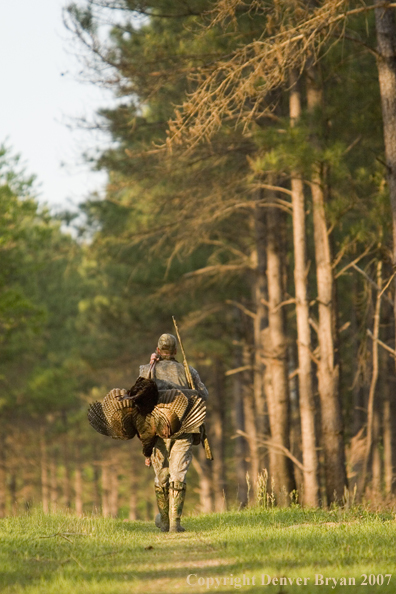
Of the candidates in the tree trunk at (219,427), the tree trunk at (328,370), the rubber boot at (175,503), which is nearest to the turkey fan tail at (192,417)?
the rubber boot at (175,503)

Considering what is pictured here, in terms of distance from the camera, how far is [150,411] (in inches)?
352

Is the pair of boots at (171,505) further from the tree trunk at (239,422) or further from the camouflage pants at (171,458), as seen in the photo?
the tree trunk at (239,422)

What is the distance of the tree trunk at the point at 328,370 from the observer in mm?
13477

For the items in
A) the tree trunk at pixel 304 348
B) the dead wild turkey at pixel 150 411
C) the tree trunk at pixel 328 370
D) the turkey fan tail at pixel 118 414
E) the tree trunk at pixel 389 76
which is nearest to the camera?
the dead wild turkey at pixel 150 411

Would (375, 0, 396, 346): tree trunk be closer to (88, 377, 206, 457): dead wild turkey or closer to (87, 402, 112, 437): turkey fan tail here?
(88, 377, 206, 457): dead wild turkey

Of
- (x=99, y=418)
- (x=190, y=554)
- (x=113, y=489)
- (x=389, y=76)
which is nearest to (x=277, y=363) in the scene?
(x=389, y=76)

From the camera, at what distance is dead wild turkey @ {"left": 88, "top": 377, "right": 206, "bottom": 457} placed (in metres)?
8.85

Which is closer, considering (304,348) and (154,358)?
(154,358)

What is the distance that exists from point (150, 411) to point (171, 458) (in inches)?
22.8

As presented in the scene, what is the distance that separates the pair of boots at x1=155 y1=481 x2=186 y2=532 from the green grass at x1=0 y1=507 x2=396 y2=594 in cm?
18

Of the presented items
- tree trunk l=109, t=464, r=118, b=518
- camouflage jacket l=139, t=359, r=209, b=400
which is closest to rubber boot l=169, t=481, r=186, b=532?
camouflage jacket l=139, t=359, r=209, b=400

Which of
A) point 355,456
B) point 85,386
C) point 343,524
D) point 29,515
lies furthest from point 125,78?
point 85,386

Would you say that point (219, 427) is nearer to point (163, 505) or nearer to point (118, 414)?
point (163, 505)

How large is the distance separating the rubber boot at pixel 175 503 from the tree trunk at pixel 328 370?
4989 mm
